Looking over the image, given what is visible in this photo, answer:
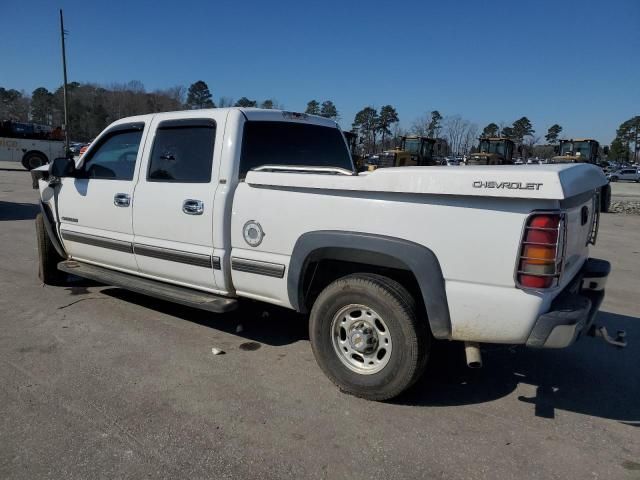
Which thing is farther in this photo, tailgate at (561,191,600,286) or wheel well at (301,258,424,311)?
wheel well at (301,258,424,311)

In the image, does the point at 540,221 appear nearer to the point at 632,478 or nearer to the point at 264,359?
the point at 632,478

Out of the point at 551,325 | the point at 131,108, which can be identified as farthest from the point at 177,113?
the point at 131,108

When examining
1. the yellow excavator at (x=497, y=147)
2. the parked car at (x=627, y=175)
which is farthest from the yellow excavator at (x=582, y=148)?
the parked car at (x=627, y=175)

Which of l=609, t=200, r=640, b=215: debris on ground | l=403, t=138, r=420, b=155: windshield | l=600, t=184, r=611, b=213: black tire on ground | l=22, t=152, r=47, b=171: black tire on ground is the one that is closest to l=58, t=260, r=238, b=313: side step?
l=600, t=184, r=611, b=213: black tire on ground

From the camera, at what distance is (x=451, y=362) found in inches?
155

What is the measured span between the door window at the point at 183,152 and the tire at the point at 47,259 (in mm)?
2102

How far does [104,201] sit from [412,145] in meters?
32.9

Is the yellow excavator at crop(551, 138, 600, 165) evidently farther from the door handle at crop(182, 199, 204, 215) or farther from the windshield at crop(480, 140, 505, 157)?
the door handle at crop(182, 199, 204, 215)

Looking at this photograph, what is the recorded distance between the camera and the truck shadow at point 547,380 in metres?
3.27

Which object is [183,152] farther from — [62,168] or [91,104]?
[91,104]

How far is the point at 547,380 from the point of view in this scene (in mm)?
3641

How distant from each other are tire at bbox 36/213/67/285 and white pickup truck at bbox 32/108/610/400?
0.80m

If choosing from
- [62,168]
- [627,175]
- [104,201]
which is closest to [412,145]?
[627,175]

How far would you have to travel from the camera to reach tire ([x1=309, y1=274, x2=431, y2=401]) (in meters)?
3.01
